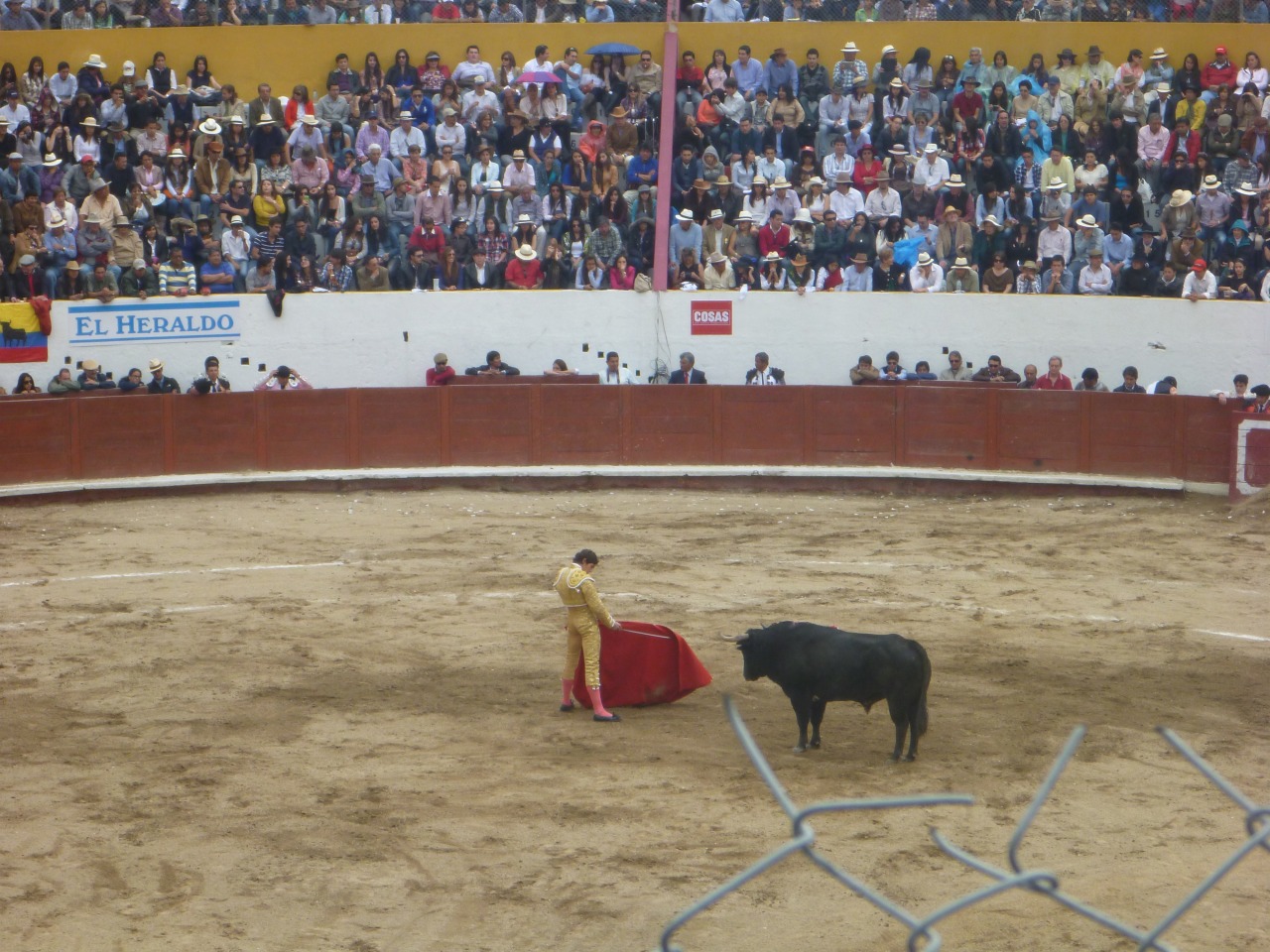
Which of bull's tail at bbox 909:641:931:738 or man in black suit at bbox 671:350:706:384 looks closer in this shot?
bull's tail at bbox 909:641:931:738

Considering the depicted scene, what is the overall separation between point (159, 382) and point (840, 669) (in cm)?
1280

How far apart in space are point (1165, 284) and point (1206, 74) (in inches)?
181

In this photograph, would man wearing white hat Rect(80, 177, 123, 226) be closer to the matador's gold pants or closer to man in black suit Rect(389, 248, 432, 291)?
man in black suit Rect(389, 248, 432, 291)

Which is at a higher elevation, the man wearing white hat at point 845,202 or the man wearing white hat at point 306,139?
the man wearing white hat at point 306,139

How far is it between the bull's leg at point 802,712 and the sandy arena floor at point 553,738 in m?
0.17

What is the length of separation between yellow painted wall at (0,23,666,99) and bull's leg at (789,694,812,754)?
17.3 m

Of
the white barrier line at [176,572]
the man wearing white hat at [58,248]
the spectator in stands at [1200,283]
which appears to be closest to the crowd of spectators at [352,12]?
the man wearing white hat at [58,248]

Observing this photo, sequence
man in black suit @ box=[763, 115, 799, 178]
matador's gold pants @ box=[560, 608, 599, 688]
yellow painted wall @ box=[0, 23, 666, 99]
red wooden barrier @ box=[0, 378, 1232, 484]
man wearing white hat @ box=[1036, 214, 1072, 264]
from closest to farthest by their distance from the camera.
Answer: matador's gold pants @ box=[560, 608, 599, 688] < red wooden barrier @ box=[0, 378, 1232, 484] < man wearing white hat @ box=[1036, 214, 1072, 264] < man in black suit @ box=[763, 115, 799, 178] < yellow painted wall @ box=[0, 23, 666, 99]

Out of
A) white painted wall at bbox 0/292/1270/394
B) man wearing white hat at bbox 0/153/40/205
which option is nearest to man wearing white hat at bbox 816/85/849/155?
white painted wall at bbox 0/292/1270/394

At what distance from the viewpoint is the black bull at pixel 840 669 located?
379 inches

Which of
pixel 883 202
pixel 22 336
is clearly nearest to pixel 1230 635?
pixel 883 202

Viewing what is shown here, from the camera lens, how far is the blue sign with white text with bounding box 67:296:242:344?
20203 mm

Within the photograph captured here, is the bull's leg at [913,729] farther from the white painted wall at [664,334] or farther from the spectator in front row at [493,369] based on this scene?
the spectator in front row at [493,369]

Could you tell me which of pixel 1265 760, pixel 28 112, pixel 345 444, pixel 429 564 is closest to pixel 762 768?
pixel 1265 760
